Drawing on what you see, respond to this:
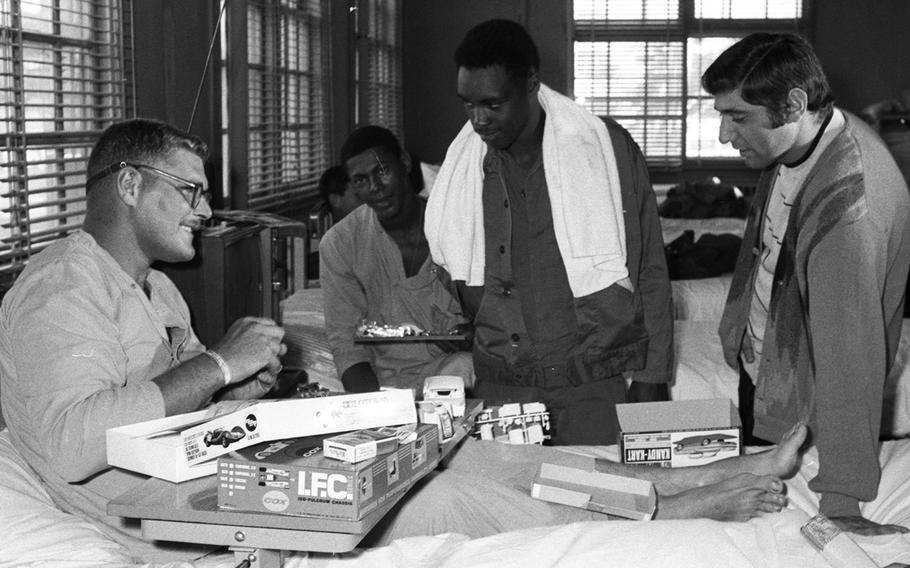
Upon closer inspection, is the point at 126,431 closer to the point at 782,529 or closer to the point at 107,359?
the point at 107,359

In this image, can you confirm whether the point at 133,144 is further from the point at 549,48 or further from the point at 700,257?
the point at 549,48

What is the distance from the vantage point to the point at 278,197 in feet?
18.3

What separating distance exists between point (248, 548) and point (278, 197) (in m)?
4.08

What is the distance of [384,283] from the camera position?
3428 millimetres

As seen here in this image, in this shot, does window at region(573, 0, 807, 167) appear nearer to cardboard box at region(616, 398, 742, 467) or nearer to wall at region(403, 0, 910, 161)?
wall at region(403, 0, 910, 161)

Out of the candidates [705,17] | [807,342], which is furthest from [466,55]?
[705,17]

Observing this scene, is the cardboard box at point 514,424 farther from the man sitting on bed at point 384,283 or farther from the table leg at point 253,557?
the table leg at point 253,557

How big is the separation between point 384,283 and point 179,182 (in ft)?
3.95

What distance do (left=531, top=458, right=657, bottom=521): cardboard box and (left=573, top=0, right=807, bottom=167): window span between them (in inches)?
319

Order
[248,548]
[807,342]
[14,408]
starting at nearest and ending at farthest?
[248,548] < [14,408] < [807,342]

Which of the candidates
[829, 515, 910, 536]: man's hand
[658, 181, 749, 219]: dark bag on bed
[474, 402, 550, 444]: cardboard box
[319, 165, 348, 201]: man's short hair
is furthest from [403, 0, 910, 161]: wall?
[829, 515, 910, 536]: man's hand

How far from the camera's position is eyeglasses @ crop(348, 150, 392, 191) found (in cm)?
330

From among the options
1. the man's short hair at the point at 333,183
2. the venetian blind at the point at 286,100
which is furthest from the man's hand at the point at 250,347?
the venetian blind at the point at 286,100

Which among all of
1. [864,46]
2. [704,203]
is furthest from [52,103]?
[864,46]
